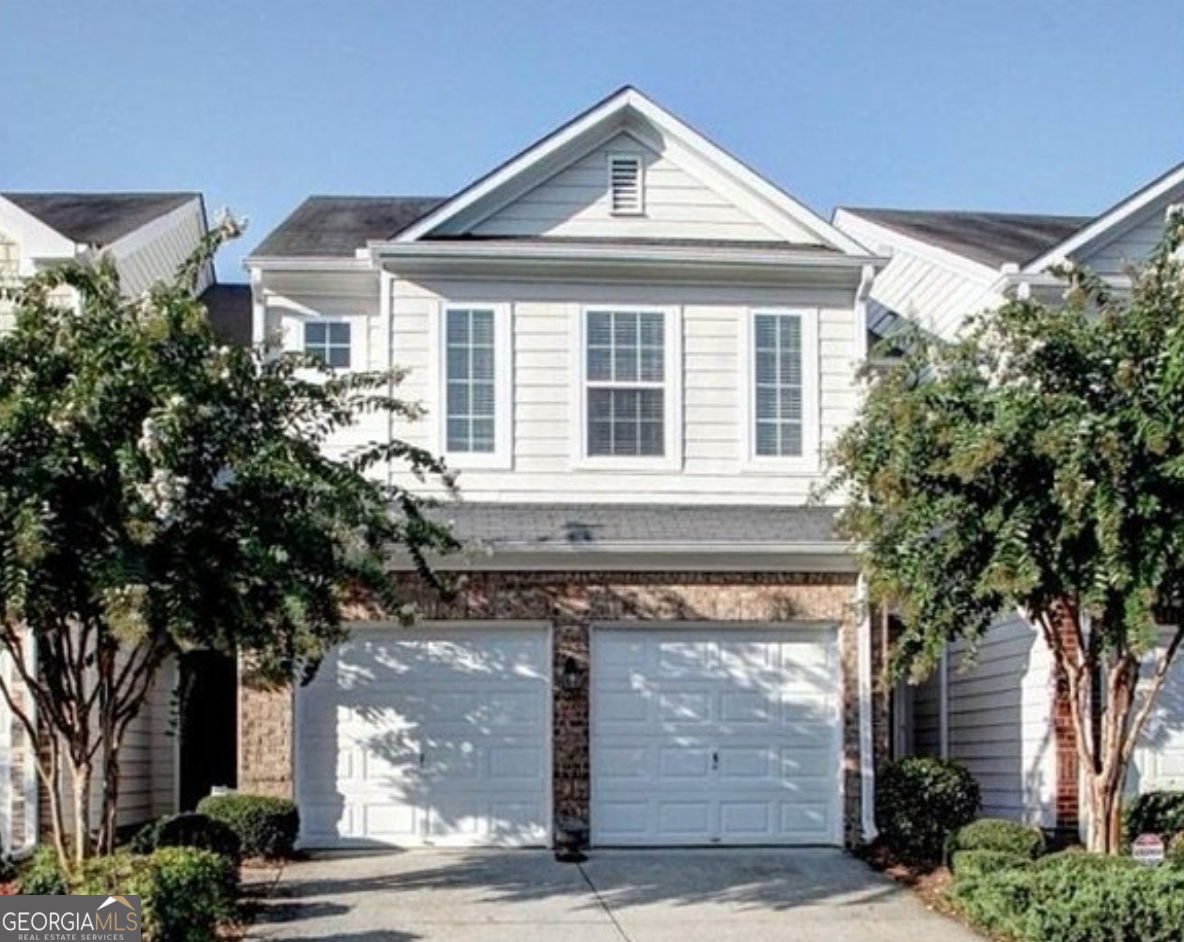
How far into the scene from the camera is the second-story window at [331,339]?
17.6m

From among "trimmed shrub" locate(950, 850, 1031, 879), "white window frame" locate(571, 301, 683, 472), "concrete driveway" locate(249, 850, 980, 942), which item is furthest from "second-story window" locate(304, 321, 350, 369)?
"trimmed shrub" locate(950, 850, 1031, 879)

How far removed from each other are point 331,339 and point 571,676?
459 cm

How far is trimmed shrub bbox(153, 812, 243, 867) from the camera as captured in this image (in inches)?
529

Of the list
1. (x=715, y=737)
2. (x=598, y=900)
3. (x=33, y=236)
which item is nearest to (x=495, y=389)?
(x=715, y=737)

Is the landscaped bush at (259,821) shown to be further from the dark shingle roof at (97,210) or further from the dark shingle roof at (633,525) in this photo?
the dark shingle roof at (97,210)

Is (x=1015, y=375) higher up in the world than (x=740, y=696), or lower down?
higher up

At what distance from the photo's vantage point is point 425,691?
53.5ft

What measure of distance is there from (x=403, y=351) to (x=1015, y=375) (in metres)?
6.92

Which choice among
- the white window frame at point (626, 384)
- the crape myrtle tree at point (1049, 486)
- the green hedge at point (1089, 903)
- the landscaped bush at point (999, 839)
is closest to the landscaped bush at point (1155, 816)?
the landscaped bush at point (999, 839)

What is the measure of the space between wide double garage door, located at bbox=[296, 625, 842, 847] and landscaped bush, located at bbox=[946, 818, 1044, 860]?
7.76 ft

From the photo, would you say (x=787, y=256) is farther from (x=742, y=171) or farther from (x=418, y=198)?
(x=418, y=198)

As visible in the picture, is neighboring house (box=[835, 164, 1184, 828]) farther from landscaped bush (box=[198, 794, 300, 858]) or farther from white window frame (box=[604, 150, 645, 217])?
landscaped bush (box=[198, 794, 300, 858])

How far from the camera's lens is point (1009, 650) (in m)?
17.1

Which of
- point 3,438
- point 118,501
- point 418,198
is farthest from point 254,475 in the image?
point 418,198
